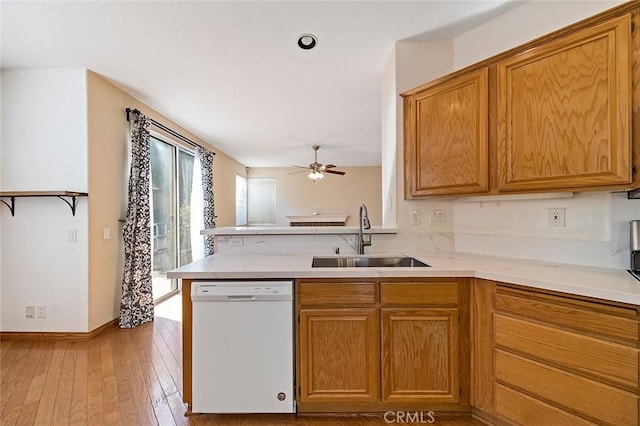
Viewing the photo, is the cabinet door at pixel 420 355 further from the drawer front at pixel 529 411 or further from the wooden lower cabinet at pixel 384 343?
the drawer front at pixel 529 411

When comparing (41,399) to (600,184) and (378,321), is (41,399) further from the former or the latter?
(600,184)

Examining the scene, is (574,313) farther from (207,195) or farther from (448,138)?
(207,195)

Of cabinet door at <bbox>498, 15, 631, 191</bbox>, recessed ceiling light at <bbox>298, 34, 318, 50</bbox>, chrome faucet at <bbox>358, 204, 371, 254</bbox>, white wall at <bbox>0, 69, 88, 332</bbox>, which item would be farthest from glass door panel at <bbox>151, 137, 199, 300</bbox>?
cabinet door at <bbox>498, 15, 631, 191</bbox>

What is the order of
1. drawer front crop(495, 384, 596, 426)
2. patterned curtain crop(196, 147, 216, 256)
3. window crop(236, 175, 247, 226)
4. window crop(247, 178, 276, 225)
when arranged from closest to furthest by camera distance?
drawer front crop(495, 384, 596, 426)
patterned curtain crop(196, 147, 216, 256)
window crop(236, 175, 247, 226)
window crop(247, 178, 276, 225)

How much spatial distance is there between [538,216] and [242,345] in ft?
6.54

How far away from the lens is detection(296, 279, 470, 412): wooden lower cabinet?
173 centimetres

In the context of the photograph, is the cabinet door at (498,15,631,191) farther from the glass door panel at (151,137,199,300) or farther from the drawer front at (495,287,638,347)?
the glass door panel at (151,137,199,300)

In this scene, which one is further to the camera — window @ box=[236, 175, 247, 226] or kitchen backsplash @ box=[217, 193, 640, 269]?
window @ box=[236, 175, 247, 226]

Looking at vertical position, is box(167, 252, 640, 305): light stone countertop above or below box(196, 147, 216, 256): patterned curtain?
below

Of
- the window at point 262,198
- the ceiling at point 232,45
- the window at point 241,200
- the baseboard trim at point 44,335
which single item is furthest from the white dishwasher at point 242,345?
the window at point 262,198

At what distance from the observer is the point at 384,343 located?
1.73 m

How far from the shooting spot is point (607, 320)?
1.28 meters

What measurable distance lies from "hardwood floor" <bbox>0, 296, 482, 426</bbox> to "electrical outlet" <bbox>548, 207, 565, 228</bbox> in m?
1.25

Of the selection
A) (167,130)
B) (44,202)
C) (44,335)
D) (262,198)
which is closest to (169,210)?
(167,130)
